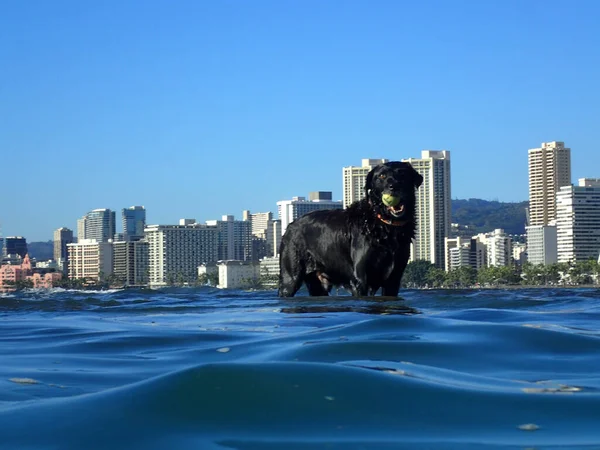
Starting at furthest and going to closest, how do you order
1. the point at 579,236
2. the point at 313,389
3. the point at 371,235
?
1. the point at 579,236
2. the point at 371,235
3. the point at 313,389

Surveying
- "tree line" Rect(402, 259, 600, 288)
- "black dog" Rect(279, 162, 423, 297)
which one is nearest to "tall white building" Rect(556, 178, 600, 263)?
"tree line" Rect(402, 259, 600, 288)

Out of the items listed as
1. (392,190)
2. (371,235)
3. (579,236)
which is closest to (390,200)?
(392,190)

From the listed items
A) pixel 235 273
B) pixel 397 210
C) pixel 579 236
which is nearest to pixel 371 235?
pixel 397 210

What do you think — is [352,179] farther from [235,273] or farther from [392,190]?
[392,190]

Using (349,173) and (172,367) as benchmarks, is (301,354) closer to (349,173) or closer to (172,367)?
(172,367)

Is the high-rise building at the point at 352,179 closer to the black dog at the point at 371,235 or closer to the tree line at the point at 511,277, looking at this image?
the tree line at the point at 511,277

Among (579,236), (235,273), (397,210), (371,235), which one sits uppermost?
(579,236)

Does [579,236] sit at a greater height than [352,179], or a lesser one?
lesser

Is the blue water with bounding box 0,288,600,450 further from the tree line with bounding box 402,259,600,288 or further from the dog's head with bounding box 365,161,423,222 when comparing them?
the tree line with bounding box 402,259,600,288

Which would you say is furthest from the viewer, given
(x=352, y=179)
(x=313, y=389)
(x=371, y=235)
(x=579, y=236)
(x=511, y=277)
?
(x=579, y=236)

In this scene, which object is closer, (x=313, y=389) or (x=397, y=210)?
(x=313, y=389)
